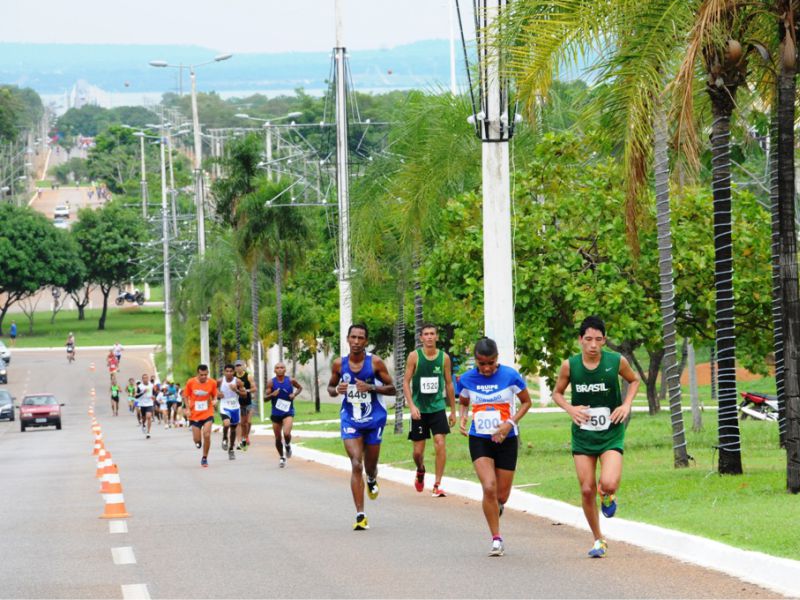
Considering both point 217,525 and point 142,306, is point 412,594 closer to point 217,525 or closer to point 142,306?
point 217,525

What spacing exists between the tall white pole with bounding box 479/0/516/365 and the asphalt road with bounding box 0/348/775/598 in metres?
2.45

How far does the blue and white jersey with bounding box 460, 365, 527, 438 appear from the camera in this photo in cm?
1312

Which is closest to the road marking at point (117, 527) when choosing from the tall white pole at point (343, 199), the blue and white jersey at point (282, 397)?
the blue and white jersey at point (282, 397)

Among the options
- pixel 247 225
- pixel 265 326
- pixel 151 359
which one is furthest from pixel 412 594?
pixel 151 359

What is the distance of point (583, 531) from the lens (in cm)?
1468

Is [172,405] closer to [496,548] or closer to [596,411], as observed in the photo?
[496,548]

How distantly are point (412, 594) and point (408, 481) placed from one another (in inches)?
429

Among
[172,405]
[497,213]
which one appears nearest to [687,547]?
[497,213]

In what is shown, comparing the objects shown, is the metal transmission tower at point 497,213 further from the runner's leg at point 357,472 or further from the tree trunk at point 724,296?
the runner's leg at point 357,472

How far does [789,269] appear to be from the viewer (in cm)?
1656

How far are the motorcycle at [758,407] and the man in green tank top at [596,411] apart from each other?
2869cm

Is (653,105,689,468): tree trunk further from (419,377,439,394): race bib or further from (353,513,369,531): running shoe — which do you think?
(353,513,369,531): running shoe

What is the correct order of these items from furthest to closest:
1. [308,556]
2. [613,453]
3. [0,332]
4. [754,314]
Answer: [0,332] < [754,314] < [308,556] < [613,453]

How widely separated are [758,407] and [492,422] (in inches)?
1146
